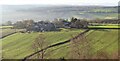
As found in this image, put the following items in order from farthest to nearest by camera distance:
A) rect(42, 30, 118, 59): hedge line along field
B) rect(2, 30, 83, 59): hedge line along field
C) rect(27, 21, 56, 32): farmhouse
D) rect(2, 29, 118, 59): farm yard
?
1. rect(27, 21, 56, 32): farmhouse
2. rect(2, 30, 83, 59): hedge line along field
3. rect(2, 29, 118, 59): farm yard
4. rect(42, 30, 118, 59): hedge line along field

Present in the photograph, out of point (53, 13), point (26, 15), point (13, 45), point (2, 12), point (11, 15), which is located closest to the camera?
point (13, 45)

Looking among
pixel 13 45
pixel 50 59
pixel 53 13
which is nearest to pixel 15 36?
pixel 13 45

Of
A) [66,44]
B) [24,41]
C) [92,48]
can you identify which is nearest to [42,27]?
[24,41]

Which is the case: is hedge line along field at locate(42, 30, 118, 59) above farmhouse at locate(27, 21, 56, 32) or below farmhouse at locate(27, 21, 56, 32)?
below

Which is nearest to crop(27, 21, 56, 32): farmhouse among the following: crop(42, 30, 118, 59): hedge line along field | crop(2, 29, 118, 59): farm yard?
crop(2, 29, 118, 59): farm yard

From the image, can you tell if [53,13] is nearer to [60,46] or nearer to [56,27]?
[56,27]

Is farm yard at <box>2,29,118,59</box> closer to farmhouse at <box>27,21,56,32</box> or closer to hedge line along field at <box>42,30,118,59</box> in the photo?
hedge line along field at <box>42,30,118,59</box>

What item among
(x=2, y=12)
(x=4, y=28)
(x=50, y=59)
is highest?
(x=2, y=12)
